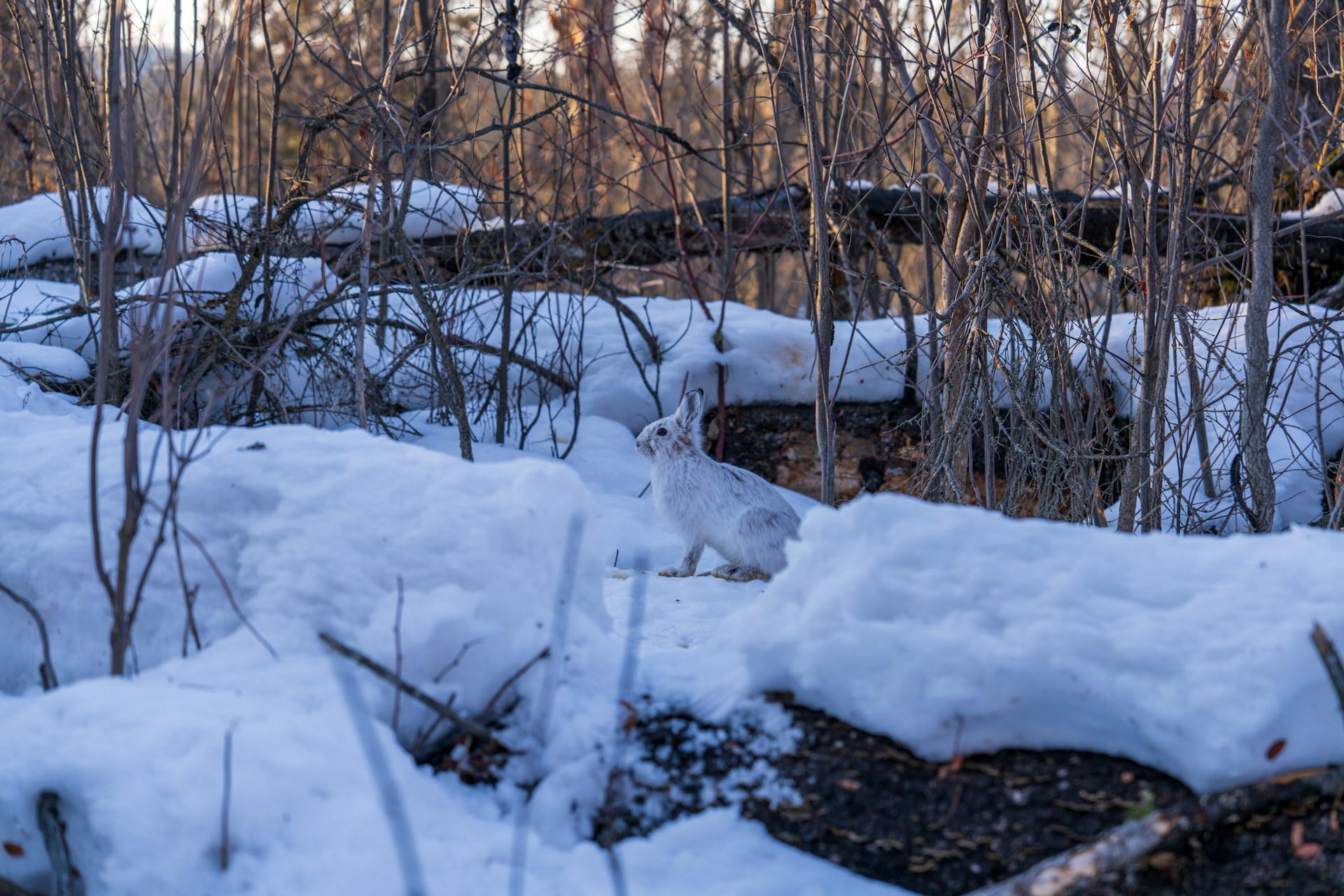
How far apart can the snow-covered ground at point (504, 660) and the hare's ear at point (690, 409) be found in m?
2.45

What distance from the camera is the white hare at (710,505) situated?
4711 mm

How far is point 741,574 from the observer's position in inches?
191

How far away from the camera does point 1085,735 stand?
2.16m

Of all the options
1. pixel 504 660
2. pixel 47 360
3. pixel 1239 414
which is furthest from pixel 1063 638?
pixel 47 360

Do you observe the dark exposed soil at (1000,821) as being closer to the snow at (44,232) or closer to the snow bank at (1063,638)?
the snow bank at (1063,638)

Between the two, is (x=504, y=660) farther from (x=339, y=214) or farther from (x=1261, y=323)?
(x=339, y=214)

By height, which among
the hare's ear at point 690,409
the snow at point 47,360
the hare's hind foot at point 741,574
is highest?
the snow at point 47,360

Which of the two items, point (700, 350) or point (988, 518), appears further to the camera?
point (700, 350)

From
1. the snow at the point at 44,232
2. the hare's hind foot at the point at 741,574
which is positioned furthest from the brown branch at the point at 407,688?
the snow at the point at 44,232

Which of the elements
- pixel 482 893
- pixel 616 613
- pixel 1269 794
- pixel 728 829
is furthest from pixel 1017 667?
pixel 616 613

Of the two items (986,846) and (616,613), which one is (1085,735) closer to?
(986,846)

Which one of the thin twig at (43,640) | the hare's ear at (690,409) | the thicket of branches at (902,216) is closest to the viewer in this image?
the thin twig at (43,640)

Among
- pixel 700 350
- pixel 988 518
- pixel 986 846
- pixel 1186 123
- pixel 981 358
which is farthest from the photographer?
pixel 700 350

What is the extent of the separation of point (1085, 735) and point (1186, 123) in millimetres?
2381
